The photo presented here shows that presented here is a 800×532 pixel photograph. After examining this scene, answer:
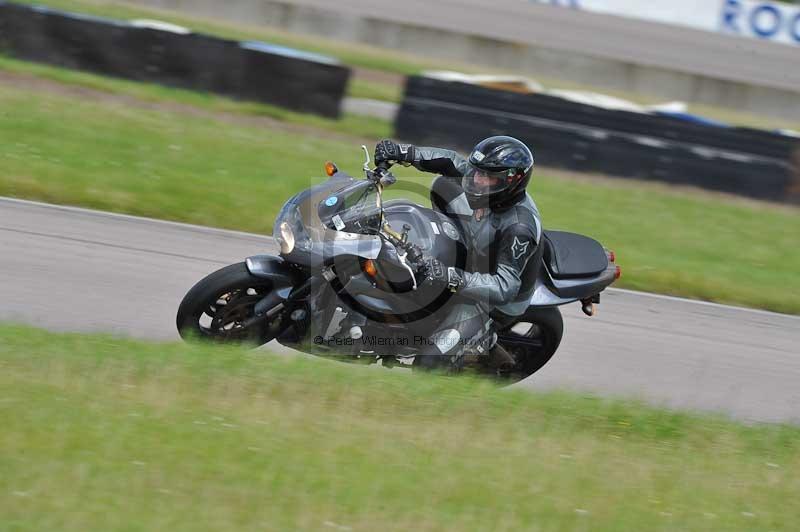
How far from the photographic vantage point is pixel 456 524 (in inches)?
166

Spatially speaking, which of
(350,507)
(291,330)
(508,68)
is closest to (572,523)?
(350,507)

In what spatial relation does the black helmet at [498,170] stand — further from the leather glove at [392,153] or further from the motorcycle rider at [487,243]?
the leather glove at [392,153]

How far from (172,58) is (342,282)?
9.82 metres

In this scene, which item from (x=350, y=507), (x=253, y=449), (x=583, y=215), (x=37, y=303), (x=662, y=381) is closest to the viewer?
(x=350, y=507)

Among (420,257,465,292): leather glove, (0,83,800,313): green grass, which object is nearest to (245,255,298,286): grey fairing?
(420,257,465,292): leather glove

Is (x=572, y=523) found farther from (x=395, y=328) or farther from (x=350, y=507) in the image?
(x=395, y=328)

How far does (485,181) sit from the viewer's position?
5.66m

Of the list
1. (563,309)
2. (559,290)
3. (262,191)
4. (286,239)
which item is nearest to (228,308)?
(286,239)

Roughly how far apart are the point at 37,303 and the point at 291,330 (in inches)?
86.6

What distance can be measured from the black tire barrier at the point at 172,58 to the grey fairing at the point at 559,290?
8633 millimetres

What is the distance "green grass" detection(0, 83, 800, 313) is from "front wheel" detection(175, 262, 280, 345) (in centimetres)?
386

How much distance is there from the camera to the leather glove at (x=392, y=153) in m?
5.97

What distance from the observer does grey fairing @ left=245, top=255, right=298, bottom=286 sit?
5.56 m

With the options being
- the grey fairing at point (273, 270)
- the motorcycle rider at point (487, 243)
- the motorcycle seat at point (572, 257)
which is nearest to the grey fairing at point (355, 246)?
the grey fairing at point (273, 270)
